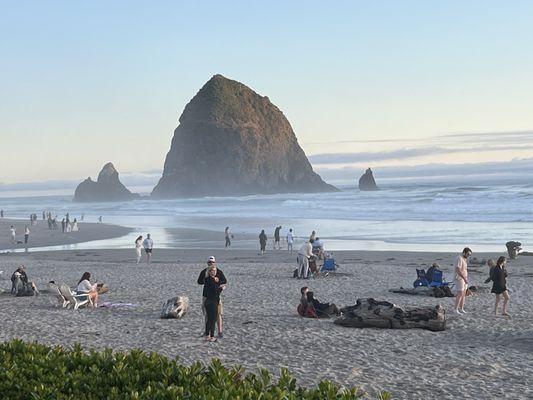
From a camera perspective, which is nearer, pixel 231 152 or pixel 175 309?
pixel 175 309

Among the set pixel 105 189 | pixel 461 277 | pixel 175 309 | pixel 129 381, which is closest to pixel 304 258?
pixel 461 277

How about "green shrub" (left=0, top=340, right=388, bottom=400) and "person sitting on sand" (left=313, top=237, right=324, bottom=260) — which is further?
"person sitting on sand" (left=313, top=237, right=324, bottom=260)

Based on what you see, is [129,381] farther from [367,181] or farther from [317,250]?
[367,181]

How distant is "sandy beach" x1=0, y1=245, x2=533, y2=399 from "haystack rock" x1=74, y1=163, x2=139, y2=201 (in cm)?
14621

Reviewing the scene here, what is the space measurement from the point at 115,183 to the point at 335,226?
5107 inches

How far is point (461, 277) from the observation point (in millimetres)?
15914

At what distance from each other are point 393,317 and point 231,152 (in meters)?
155

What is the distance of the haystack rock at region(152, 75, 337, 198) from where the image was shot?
540ft

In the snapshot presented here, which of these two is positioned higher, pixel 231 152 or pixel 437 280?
pixel 231 152

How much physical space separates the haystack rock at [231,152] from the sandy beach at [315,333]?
138m

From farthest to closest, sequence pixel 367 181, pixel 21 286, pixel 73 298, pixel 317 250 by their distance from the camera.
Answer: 1. pixel 367 181
2. pixel 317 250
3. pixel 21 286
4. pixel 73 298

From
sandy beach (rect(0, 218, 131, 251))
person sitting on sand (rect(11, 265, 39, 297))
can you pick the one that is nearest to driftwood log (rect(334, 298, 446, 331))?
person sitting on sand (rect(11, 265, 39, 297))

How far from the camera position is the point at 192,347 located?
1251 cm

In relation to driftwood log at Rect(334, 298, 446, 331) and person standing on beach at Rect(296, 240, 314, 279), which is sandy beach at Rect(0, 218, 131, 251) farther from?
driftwood log at Rect(334, 298, 446, 331)
